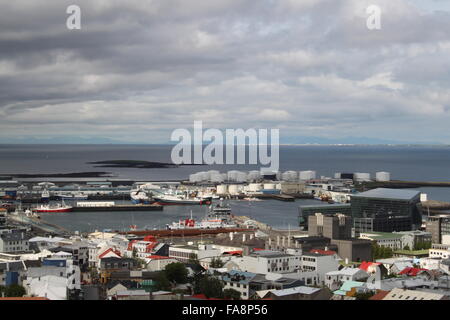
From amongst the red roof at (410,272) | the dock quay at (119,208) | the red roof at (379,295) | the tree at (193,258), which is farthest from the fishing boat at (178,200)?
the red roof at (379,295)

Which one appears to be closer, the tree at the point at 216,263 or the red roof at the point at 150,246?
the tree at the point at 216,263

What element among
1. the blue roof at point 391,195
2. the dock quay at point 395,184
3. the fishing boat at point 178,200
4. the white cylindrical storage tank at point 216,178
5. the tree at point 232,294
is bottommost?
the tree at point 232,294

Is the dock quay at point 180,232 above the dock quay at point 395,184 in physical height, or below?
below

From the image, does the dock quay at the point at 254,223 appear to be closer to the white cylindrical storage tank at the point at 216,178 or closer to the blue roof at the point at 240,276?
the blue roof at the point at 240,276

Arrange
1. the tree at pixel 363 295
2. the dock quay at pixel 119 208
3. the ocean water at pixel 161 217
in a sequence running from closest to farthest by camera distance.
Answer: the tree at pixel 363 295 < the ocean water at pixel 161 217 < the dock quay at pixel 119 208

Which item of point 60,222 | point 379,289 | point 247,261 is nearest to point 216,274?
point 247,261

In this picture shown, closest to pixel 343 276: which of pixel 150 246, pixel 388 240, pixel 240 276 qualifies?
pixel 240 276

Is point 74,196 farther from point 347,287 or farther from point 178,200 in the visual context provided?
point 347,287
